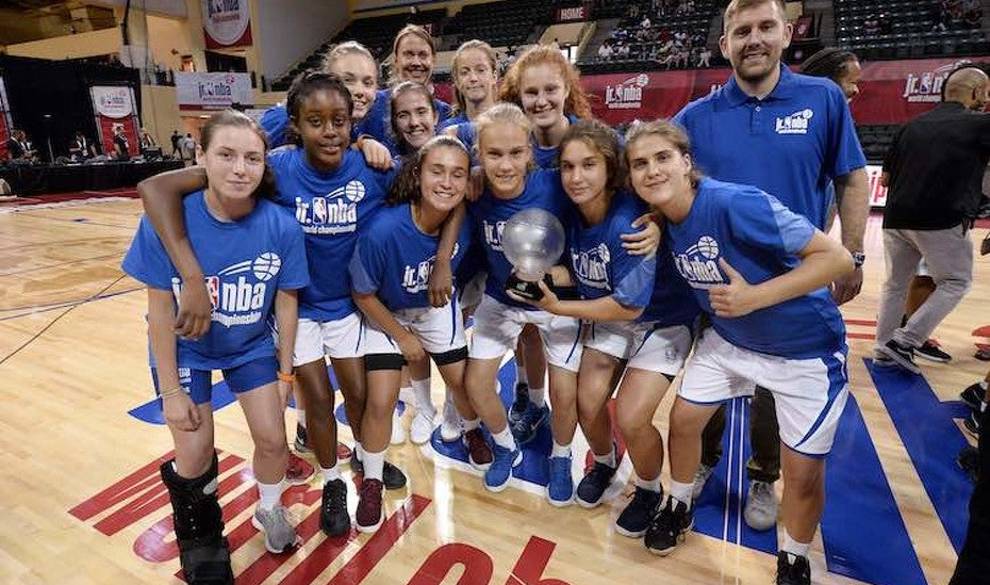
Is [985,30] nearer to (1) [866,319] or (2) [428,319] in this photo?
(1) [866,319]

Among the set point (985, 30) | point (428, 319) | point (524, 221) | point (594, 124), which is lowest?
point (428, 319)

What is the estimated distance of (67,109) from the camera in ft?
49.6

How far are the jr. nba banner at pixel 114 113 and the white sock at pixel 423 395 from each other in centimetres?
1687

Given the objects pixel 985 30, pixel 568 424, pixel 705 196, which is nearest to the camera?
pixel 705 196

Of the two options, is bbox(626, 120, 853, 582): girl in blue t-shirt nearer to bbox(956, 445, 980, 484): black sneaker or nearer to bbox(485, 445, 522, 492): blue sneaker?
bbox(485, 445, 522, 492): blue sneaker

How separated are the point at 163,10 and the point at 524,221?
23.4 metres

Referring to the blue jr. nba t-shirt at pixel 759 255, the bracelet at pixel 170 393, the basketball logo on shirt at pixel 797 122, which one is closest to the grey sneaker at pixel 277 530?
the bracelet at pixel 170 393

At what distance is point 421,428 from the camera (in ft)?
9.38

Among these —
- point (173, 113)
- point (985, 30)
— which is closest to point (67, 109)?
point (173, 113)

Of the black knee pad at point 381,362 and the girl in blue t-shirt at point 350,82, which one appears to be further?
the girl in blue t-shirt at point 350,82

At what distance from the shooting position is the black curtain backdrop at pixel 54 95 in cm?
1420

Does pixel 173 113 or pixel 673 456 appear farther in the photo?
pixel 173 113

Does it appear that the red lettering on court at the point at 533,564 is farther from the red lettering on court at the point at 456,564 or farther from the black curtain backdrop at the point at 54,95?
the black curtain backdrop at the point at 54,95

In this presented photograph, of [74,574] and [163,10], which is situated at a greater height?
[163,10]
